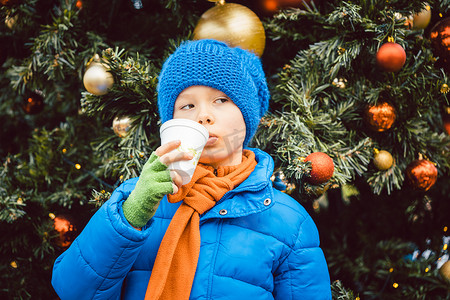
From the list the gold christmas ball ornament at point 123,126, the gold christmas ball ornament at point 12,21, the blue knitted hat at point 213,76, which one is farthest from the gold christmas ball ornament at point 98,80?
the gold christmas ball ornament at point 12,21

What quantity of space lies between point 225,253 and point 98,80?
74cm

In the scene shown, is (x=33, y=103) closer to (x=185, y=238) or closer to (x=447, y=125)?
(x=185, y=238)

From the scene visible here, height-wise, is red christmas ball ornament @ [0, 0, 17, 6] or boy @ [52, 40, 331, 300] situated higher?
red christmas ball ornament @ [0, 0, 17, 6]

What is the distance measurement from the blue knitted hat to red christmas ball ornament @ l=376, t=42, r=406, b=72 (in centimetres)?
46

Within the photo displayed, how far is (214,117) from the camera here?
106 cm

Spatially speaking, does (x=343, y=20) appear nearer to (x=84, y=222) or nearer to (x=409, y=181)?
(x=409, y=181)

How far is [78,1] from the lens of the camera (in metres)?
1.42

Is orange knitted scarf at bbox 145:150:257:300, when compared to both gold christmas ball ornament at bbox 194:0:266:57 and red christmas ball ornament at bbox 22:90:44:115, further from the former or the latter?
red christmas ball ornament at bbox 22:90:44:115

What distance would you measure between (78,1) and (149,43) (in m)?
0.31

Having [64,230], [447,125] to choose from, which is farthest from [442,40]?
[64,230]

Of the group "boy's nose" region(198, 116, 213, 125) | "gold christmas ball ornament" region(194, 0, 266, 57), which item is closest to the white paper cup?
"boy's nose" region(198, 116, 213, 125)

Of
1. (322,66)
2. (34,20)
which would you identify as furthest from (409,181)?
(34,20)

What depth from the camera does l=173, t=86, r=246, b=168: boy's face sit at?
1052mm

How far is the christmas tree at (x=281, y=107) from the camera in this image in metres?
1.30
